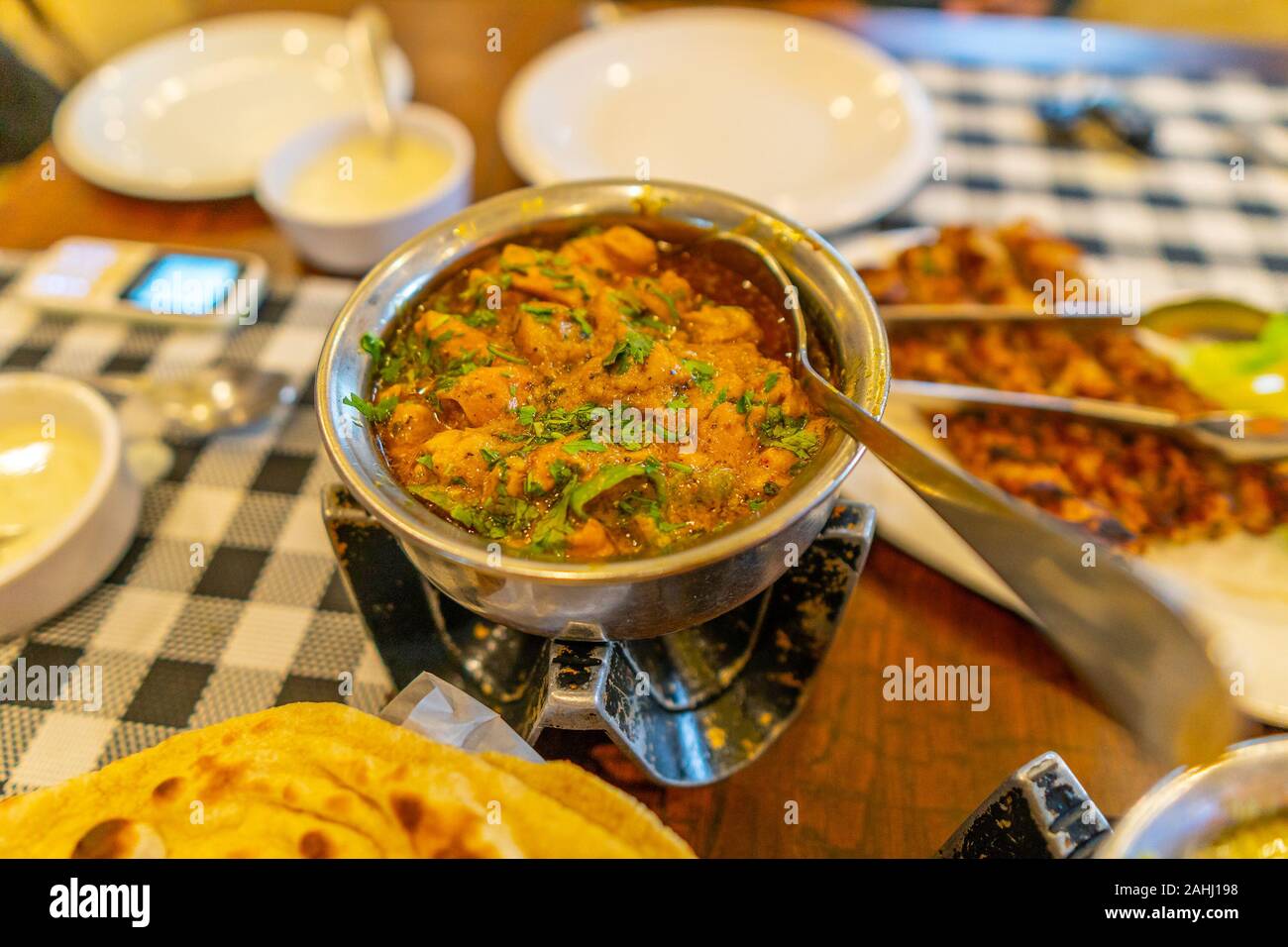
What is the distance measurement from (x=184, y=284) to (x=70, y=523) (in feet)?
3.62

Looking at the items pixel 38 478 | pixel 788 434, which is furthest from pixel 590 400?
pixel 38 478

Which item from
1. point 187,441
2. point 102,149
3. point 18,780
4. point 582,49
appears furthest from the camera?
point 582,49

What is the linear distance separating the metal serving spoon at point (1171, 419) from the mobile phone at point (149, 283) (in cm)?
210

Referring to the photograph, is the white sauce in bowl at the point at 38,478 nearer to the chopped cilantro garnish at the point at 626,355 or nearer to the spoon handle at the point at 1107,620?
the chopped cilantro garnish at the point at 626,355

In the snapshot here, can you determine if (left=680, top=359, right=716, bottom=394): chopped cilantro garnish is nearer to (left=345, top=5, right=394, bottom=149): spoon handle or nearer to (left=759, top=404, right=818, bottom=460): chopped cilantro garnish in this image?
(left=759, top=404, right=818, bottom=460): chopped cilantro garnish

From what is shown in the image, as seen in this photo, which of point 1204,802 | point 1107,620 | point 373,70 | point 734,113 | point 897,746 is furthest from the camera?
point 734,113

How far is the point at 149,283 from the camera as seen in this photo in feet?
8.66

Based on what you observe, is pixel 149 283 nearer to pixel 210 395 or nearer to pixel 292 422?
pixel 210 395

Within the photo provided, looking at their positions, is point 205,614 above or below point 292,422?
below

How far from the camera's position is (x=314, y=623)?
196cm

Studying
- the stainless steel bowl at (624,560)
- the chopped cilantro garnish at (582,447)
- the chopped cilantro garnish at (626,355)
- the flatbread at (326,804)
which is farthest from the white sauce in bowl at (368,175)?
the flatbread at (326,804)

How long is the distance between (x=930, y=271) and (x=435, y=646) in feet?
6.21
